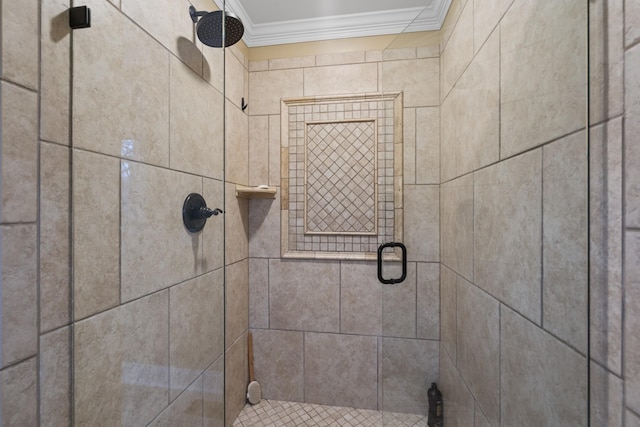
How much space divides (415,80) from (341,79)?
0.42 m

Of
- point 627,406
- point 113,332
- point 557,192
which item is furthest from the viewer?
point 113,332

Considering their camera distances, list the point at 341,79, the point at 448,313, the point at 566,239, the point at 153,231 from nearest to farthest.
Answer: the point at 566,239 → the point at 153,231 → the point at 448,313 → the point at 341,79

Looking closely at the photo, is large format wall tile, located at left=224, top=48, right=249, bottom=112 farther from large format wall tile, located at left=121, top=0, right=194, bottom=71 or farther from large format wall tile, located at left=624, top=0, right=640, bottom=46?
large format wall tile, located at left=624, top=0, right=640, bottom=46

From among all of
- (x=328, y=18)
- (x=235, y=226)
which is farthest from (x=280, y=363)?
(x=328, y=18)

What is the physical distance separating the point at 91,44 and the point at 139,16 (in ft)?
0.61

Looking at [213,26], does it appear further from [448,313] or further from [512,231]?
[448,313]

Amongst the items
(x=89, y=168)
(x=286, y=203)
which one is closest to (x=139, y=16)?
(x=89, y=168)

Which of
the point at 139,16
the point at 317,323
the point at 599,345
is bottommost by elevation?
the point at 317,323

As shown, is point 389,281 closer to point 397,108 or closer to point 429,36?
point 397,108

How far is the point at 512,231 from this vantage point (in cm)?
71

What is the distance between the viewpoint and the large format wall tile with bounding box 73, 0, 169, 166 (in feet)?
2.02

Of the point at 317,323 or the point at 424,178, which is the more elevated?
the point at 424,178

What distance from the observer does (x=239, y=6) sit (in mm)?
1442

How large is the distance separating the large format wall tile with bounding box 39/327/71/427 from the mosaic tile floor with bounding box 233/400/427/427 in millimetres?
1143
